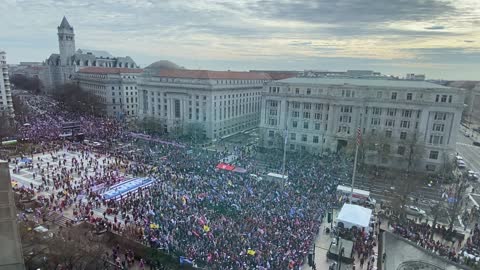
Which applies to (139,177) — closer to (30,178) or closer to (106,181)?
(106,181)

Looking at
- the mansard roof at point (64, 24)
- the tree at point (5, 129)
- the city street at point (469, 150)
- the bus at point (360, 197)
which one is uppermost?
the mansard roof at point (64, 24)

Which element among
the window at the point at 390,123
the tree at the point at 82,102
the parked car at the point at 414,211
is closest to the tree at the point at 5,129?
the tree at the point at 82,102

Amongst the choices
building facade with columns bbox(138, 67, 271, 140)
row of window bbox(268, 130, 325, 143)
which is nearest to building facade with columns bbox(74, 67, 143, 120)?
building facade with columns bbox(138, 67, 271, 140)

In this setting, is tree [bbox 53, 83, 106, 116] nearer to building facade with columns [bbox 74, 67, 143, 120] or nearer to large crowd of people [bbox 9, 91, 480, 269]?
building facade with columns [bbox 74, 67, 143, 120]

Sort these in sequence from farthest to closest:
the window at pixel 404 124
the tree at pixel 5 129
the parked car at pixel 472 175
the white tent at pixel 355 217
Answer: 1. the tree at pixel 5 129
2. the window at pixel 404 124
3. the parked car at pixel 472 175
4. the white tent at pixel 355 217

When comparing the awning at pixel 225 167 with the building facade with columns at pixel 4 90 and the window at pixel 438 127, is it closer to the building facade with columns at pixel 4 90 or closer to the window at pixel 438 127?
the window at pixel 438 127

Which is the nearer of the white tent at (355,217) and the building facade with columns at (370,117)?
the white tent at (355,217)
